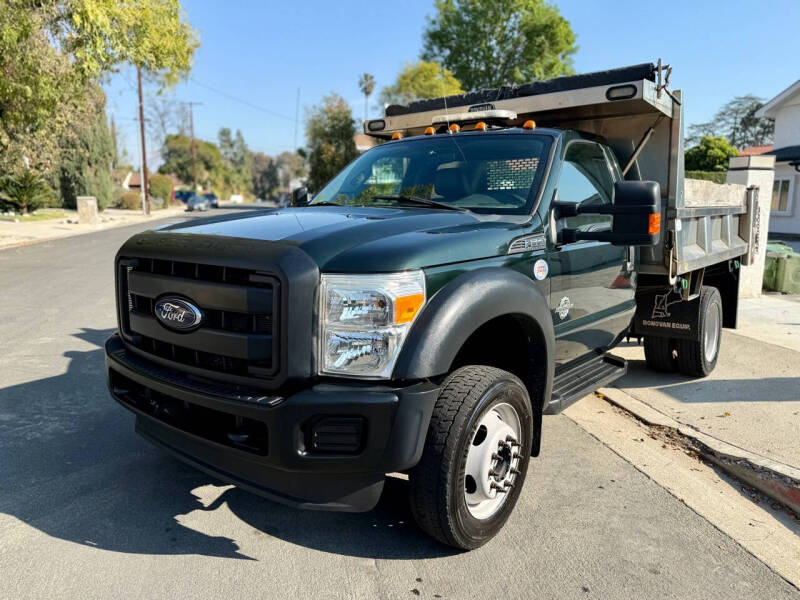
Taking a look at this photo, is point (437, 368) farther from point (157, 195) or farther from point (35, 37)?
point (157, 195)

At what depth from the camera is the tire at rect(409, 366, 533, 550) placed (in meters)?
2.67

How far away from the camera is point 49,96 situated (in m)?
13.9

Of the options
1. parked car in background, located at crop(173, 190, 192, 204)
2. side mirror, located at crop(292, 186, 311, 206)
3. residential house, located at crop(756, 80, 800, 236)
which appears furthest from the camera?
parked car in background, located at crop(173, 190, 192, 204)

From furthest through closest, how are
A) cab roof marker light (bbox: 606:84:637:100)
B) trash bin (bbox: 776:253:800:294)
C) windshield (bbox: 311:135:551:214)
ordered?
trash bin (bbox: 776:253:800:294) → cab roof marker light (bbox: 606:84:637:100) → windshield (bbox: 311:135:551:214)

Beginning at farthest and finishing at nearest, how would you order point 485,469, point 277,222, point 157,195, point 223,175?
point 223,175, point 157,195, point 277,222, point 485,469

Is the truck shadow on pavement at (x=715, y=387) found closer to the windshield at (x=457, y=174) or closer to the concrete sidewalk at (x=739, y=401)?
the concrete sidewalk at (x=739, y=401)

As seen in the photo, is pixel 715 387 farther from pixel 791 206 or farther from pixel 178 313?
pixel 791 206

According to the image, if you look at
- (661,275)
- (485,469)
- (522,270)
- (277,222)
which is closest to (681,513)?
(485,469)

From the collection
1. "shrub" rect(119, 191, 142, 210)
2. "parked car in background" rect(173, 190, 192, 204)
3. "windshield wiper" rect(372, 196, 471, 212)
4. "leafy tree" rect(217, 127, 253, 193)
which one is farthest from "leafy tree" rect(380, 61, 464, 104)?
"leafy tree" rect(217, 127, 253, 193)

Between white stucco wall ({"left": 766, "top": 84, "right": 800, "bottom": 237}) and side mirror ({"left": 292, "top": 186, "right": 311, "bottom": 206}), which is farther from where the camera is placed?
white stucco wall ({"left": 766, "top": 84, "right": 800, "bottom": 237})

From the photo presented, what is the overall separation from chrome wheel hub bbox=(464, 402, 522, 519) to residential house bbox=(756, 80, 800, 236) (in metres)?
23.3

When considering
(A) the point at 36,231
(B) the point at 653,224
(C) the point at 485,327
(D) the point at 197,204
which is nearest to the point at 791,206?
(B) the point at 653,224

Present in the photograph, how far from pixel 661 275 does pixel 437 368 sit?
121 inches

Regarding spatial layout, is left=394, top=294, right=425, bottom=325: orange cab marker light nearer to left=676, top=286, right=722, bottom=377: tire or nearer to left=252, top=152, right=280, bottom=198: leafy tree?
left=676, top=286, right=722, bottom=377: tire
